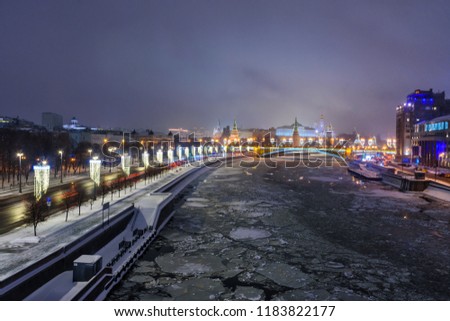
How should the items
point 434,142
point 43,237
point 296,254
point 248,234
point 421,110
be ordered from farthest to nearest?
point 421,110, point 434,142, point 248,234, point 296,254, point 43,237

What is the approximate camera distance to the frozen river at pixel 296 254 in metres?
12.8

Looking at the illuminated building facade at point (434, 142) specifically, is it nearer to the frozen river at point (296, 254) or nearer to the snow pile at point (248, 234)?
the frozen river at point (296, 254)

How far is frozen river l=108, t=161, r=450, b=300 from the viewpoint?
12844 millimetres

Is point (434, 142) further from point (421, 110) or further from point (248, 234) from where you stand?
point (248, 234)

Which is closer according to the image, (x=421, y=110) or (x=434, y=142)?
(x=434, y=142)

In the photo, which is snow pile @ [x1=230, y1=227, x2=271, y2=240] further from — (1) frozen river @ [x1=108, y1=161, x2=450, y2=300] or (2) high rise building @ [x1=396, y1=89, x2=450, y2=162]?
(2) high rise building @ [x1=396, y1=89, x2=450, y2=162]

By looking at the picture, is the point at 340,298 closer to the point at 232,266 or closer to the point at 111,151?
the point at 232,266

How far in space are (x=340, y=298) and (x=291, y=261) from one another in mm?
3968

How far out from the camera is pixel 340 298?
12211 mm

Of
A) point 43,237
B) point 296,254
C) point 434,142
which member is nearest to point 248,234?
point 296,254

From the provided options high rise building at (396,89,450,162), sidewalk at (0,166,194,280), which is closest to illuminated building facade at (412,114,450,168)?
high rise building at (396,89,450,162)

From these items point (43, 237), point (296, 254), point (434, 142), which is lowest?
point (296, 254)

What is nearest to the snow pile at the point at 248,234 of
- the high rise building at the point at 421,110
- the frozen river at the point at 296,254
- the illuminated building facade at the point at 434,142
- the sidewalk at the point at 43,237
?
the frozen river at the point at 296,254

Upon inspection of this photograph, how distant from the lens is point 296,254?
17.1 m
